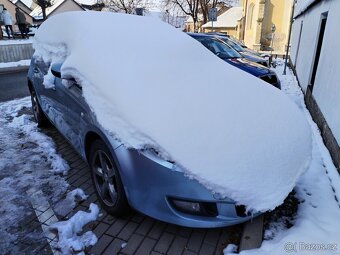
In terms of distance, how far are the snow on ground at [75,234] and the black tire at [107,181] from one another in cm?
19

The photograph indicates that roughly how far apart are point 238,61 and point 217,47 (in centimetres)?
113

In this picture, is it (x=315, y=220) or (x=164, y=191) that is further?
(x=315, y=220)

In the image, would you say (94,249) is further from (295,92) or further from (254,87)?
(295,92)

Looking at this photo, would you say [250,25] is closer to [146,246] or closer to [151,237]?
[151,237]

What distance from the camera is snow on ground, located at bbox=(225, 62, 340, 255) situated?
7.65 ft

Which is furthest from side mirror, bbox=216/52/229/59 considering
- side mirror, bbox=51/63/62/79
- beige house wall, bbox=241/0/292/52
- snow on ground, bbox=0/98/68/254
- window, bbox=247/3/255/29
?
window, bbox=247/3/255/29

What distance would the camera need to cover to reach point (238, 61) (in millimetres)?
7320

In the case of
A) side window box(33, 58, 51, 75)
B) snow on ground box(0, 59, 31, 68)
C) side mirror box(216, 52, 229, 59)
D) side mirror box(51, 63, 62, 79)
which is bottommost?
snow on ground box(0, 59, 31, 68)

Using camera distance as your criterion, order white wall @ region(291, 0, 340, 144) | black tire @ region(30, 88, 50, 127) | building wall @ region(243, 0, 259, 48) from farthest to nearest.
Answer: building wall @ region(243, 0, 259, 48) < black tire @ region(30, 88, 50, 127) < white wall @ region(291, 0, 340, 144)

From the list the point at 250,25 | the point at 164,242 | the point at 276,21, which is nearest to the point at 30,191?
the point at 164,242

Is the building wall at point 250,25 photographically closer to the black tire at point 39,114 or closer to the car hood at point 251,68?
the car hood at point 251,68

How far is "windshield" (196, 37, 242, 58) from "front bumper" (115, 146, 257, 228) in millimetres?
6071

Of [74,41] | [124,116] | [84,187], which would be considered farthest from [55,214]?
[74,41]

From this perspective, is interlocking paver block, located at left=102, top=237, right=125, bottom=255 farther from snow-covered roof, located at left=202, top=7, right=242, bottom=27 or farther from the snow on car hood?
snow-covered roof, located at left=202, top=7, right=242, bottom=27
